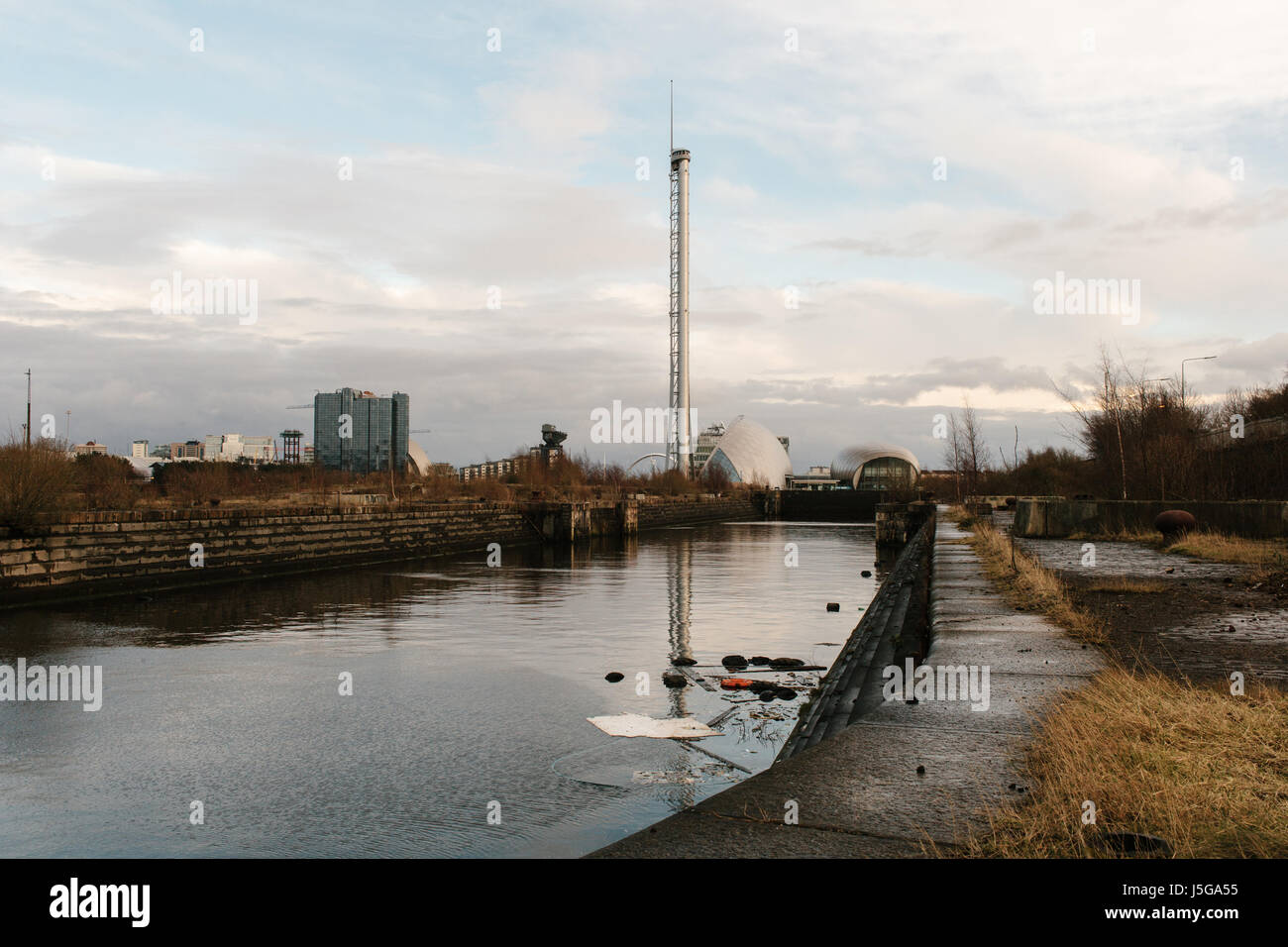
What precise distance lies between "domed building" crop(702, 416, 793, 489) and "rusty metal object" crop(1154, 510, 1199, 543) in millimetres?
99233

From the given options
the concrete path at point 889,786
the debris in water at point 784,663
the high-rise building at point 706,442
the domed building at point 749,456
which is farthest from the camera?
the high-rise building at point 706,442

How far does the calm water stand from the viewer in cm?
635

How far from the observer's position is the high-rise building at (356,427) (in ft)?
439

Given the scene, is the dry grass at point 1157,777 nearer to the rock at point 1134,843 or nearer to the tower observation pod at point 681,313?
the rock at point 1134,843

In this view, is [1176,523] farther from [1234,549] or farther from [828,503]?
[828,503]

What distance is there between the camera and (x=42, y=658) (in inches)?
512

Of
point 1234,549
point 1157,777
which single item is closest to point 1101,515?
point 1234,549

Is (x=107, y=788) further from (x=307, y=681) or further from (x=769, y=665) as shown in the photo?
(x=769, y=665)

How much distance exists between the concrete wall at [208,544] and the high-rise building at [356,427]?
3775 inches

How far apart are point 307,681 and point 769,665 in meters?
5.66

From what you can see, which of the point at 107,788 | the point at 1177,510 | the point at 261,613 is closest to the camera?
the point at 107,788

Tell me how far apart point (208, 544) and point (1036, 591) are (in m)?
19.7

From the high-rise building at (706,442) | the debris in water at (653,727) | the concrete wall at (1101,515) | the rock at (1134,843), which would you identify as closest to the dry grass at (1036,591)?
the debris in water at (653,727)
